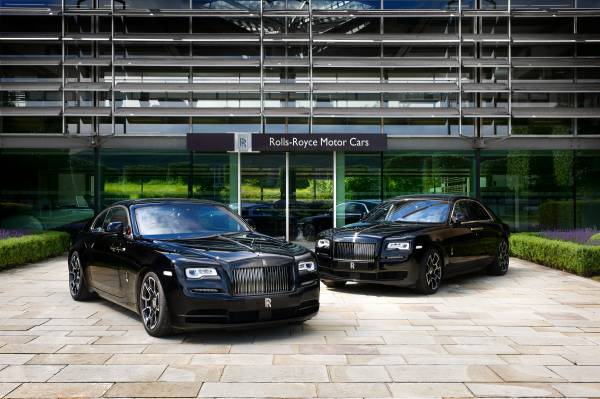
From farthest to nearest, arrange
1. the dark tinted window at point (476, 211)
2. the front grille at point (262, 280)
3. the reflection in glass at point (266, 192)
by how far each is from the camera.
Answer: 1. the reflection in glass at point (266, 192)
2. the dark tinted window at point (476, 211)
3. the front grille at point (262, 280)

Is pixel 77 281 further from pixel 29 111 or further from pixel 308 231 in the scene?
pixel 29 111

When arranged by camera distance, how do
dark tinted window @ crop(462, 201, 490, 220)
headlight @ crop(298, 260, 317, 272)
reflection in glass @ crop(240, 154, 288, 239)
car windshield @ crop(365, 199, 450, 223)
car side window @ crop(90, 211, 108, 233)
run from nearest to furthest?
headlight @ crop(298, 260, 317, 272), car side window @ crop(90, 211, 108, 233), car windshield @ crop(365, 199, 450, 223), dark tinted window @ crop(462, 201, 490, 220), reflection in glass @ crop(240, 154, 288, 239)

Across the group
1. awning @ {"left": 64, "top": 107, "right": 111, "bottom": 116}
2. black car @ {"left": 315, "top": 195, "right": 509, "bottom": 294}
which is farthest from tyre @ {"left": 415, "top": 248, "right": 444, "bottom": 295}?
awning @ {"left": 64, "top": 107, "right": 111, "bottom": 116}

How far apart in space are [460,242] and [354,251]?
216 cm

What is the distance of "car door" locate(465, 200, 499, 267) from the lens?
436 inches

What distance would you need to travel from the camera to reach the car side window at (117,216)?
7.86m

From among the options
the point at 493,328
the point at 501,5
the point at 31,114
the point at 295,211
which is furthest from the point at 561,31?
A: the point at 31,114

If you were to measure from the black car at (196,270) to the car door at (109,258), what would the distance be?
0.01 m

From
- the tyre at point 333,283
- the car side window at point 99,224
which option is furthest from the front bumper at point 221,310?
the tyre at point 333,283

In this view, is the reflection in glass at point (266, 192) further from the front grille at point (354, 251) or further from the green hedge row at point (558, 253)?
the front grille at point (354, 251)

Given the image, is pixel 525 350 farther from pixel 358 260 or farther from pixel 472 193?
pixel 472 193

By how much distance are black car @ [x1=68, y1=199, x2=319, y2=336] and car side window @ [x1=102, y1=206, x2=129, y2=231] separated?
0.08ft

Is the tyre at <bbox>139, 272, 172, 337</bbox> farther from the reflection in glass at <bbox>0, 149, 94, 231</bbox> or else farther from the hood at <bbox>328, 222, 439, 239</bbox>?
the reflection in glass at <bbox>0, 149, 94, 231</bbox>

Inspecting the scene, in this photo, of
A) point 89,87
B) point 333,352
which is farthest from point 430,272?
point 89,87
